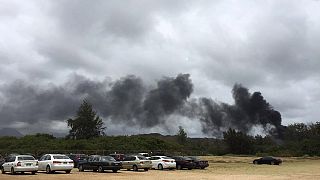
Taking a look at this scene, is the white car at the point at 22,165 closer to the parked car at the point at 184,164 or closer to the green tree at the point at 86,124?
the parked car at the point at 184,164

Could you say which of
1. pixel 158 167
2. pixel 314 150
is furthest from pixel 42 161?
pixel 314 150

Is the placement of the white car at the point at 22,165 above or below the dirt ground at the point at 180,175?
above

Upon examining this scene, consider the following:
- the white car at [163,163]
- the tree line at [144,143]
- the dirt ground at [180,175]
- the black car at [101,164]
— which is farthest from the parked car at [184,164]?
the tree line at [144,143]

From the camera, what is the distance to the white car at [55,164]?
3312 centimetres

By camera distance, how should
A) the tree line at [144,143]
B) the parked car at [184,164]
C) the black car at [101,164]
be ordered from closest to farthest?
the black car at [101,164] → the parked car at [184,164] → the tree line at [144,143]

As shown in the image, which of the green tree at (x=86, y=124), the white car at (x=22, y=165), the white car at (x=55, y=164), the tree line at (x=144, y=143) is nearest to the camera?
the white car at (x=22, y=165)

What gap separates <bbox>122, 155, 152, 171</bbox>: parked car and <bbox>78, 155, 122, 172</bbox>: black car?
258 centimetres

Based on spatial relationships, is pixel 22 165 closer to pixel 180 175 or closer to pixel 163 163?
pixel 180 175

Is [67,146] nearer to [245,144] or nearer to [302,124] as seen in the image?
[245,144]

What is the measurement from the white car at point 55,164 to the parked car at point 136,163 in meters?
6.38

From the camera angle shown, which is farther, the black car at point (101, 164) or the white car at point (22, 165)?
the black car at point (101, 164)

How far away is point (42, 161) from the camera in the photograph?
34.2 meters

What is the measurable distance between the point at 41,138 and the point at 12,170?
6487 centimetres

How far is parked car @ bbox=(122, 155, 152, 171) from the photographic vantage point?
125 feet
